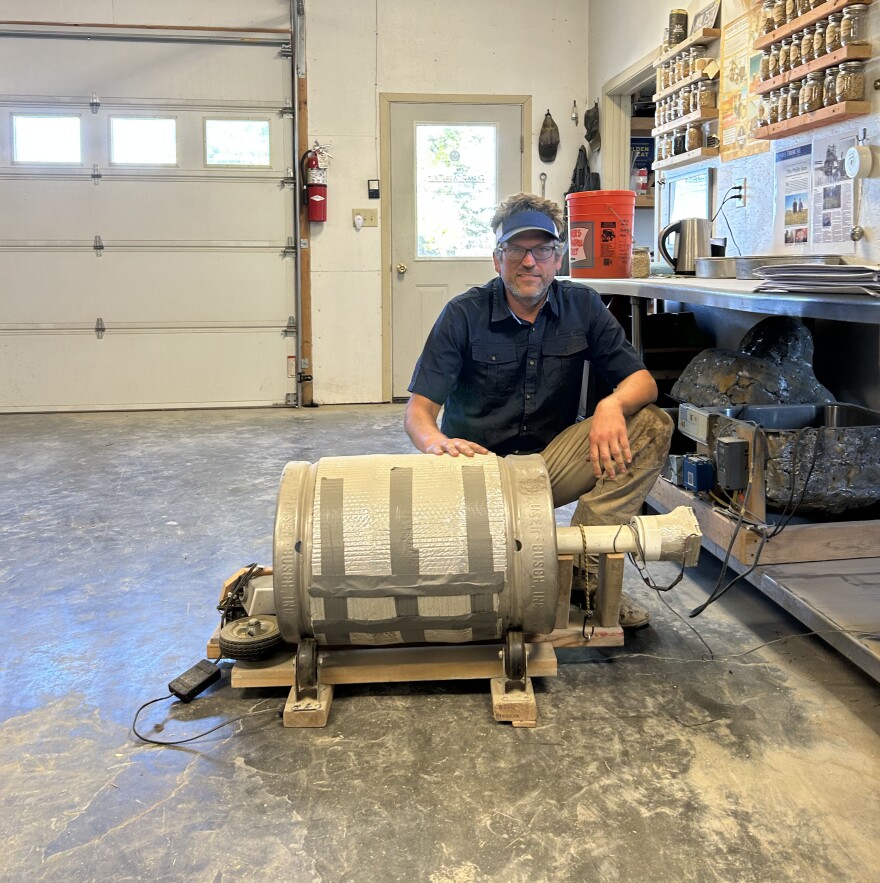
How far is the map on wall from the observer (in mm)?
3842

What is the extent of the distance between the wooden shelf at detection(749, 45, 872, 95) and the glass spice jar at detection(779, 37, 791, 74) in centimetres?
2

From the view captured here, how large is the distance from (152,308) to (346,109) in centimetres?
194

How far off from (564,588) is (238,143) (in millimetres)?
5177

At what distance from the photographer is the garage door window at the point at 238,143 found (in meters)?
6.32

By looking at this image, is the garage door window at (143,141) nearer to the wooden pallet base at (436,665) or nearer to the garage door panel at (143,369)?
the garage door panel at (143,369)

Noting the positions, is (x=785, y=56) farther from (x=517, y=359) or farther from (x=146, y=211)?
(x=146, y=211)

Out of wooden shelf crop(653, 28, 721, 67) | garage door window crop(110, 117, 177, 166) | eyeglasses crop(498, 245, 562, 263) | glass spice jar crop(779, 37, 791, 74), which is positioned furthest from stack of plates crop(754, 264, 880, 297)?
garage door window crop(110, 117, 177, 166)

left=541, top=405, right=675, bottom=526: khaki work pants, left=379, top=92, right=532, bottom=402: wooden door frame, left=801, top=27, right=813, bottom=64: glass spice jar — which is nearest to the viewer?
left=541, top=405, right=675, bottom=526: khaki work pants

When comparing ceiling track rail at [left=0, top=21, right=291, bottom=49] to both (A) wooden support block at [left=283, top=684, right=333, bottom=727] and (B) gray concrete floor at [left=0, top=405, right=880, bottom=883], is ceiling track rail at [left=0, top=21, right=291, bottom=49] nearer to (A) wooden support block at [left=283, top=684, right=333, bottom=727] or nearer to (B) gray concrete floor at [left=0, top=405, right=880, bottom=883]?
(B) gray concrete floor at [left=0, top=405, right=880, bottom=883]

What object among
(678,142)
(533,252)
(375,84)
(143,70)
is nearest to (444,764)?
(533,252)

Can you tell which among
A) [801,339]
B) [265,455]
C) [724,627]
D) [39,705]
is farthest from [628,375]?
[265,455]

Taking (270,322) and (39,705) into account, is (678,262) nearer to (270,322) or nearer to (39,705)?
(39,705)

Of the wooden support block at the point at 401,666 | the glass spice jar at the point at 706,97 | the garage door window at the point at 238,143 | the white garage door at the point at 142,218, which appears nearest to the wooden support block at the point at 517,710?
the wooden support block at the point at 401,666

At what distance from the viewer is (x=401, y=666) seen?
2027 mm
